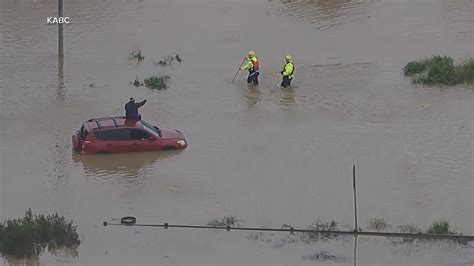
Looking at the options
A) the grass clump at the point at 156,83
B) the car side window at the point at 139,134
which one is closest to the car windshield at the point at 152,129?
the car side window at the point at 139,134

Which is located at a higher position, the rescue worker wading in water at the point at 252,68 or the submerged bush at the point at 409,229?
the rescue worker wading in water at the point at 252,68

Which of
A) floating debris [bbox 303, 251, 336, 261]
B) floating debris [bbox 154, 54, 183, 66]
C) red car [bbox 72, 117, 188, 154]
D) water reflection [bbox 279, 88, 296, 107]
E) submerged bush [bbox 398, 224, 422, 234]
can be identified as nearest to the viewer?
floating debris [bbox 303, 251, 336, 261]

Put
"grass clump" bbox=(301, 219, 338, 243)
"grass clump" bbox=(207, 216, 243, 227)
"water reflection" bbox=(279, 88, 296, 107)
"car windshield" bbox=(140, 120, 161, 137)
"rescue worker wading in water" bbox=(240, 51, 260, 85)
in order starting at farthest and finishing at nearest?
"rescue worker wading in water" bbox=(240, 51, 260, 85)
"water reflection" bbox=(279, 88, 296, 107)
"car windshield" bbox=(140, 120, 161, 137)
"grass clump" bbox=(207, 216, 243, 227)
"grass clump" bbox=(301, 219, 338, 243)

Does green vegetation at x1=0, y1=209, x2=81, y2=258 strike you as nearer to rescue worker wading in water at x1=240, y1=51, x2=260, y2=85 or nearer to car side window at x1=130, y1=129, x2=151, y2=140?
car side window at x1=130, y1=129, x2=151, y2=140

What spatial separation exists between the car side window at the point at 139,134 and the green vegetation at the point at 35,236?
5328mm

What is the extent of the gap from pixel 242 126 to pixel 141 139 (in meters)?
3.54

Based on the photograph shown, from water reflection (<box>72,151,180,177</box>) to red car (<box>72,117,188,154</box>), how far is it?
13 cm

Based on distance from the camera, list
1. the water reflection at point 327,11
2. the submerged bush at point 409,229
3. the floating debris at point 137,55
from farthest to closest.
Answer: the water reflection at point 327,11 → the floating debris at point 137,55 → the submerged bush at point 409,229

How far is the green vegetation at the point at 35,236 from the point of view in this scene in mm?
19781

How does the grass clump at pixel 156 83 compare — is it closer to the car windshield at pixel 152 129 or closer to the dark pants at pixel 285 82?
the dark pants at pixel 285 82

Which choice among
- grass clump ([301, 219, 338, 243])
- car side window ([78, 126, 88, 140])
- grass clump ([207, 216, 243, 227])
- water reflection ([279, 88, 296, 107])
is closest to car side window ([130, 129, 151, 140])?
car side window ([78, 126, 88, 140])

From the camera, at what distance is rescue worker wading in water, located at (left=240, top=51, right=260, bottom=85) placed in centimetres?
3212

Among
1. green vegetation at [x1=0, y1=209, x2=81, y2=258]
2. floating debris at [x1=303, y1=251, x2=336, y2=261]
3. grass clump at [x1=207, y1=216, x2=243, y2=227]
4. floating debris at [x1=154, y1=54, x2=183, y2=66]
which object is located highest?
floating debris at [x1=154, y1=54, x2=183, y2=66]

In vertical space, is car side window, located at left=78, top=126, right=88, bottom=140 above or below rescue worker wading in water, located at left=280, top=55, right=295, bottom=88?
below
